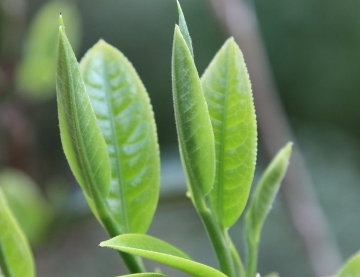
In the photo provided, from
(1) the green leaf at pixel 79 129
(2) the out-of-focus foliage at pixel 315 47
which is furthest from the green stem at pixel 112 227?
(2) the out-of-focus foliage at pixel 315 47

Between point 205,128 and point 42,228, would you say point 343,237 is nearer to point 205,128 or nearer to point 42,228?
point 42,228

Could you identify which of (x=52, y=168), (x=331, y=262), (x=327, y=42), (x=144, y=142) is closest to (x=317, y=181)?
(x=327, y=42)

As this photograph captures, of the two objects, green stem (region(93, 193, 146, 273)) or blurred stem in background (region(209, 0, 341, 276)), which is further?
blurred stem in background (region(209, 0, 341, 276))

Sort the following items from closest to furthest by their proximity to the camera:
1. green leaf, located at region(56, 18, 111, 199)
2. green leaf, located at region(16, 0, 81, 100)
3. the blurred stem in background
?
green leaf, located at region(56, 18, 111, 199) → the blurred stem in background → green leaf, located at region(16, 0, 81, 100)

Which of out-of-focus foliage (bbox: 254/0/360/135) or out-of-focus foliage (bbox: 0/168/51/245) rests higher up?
out-of-focus foliage (bbox: 254/0/360/135)

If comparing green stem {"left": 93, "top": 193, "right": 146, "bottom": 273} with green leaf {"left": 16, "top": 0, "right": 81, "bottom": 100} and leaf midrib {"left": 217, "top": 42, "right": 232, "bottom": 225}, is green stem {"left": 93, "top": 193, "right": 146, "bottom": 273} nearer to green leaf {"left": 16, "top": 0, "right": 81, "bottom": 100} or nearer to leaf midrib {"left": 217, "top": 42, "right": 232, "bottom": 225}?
leaf midrib {"left": 217, "top": 42, "right": 232, "bottom": 225}

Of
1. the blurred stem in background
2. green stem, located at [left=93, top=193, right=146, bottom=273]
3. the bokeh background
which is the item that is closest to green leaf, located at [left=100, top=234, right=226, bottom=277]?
green stem, located at [left=93, top=193, right=146, bottom=273]
